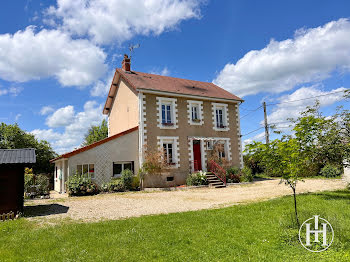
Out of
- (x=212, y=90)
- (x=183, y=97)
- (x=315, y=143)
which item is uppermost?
(x=212, y=90)

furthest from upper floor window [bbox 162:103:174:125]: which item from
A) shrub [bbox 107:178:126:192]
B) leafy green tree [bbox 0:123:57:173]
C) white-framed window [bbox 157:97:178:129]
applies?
leafy green tree [bbox 0:123:57:173]

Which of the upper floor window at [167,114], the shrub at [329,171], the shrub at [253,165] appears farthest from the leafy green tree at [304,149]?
the shrub at [253,165]

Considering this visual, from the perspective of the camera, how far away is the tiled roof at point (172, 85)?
16781 mm

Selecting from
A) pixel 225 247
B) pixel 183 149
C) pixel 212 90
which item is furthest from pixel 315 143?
pixel 212 90

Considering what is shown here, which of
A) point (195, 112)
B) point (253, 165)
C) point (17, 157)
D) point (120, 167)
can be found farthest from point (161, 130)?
point (253, 165)

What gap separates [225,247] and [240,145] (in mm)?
15350

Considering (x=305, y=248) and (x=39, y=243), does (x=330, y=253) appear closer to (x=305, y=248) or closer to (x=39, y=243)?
(x=305, y=248)

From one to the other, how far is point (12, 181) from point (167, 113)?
10.6 meters

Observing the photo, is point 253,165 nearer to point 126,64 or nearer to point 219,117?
point 219,117

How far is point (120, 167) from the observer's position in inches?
612

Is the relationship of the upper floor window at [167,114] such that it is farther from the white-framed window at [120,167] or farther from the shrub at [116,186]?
the shrub at [116,186]

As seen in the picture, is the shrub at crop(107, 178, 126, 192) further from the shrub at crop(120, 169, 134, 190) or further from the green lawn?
the green lawn

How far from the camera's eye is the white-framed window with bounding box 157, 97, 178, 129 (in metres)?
16.5

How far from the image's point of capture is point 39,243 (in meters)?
5.11
